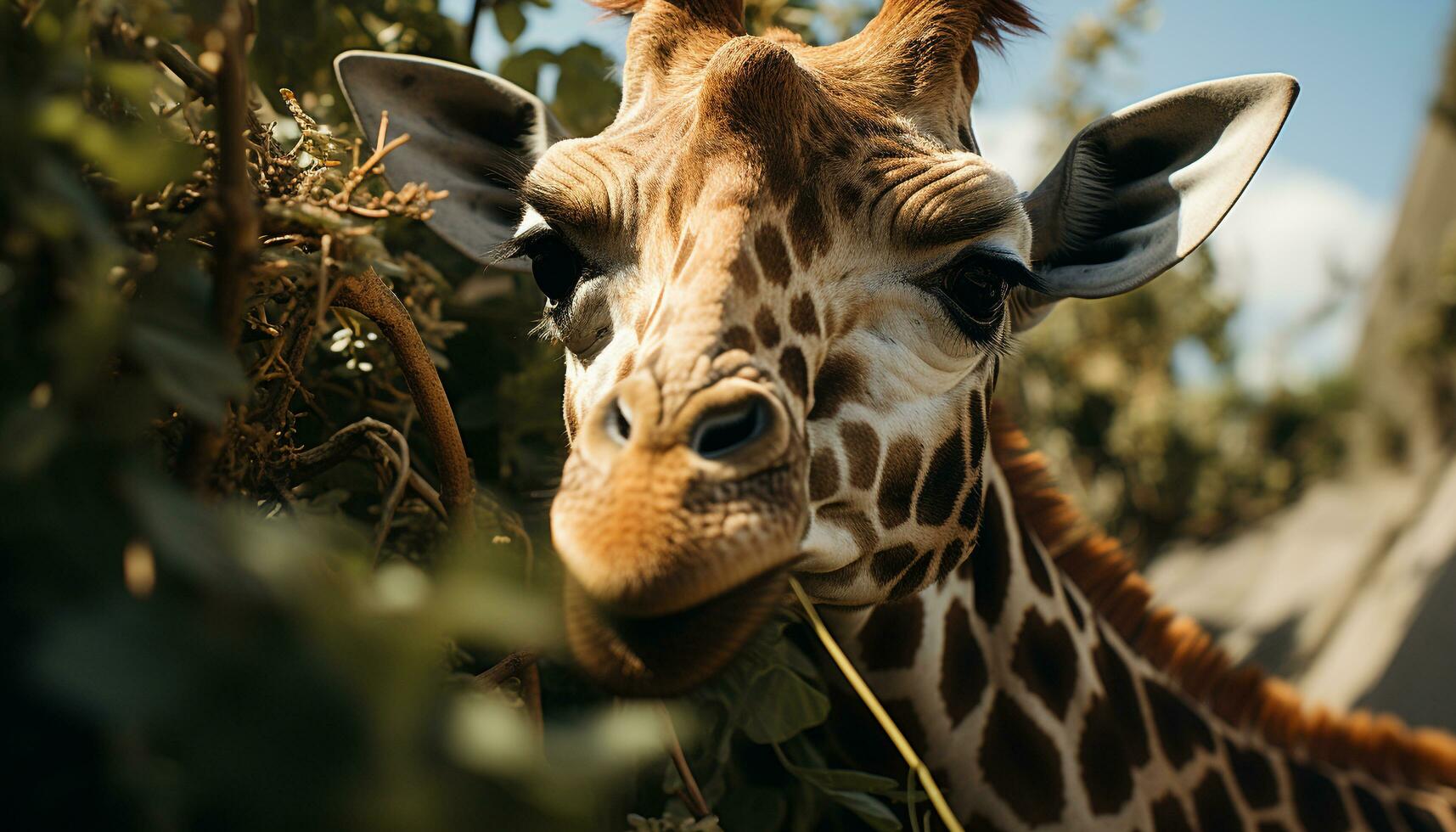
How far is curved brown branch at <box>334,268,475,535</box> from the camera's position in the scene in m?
1.27

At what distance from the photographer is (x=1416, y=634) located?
7.12 metres

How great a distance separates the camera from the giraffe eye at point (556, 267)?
1.82 m

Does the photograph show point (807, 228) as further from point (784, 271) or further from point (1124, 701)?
point (1124, 701)

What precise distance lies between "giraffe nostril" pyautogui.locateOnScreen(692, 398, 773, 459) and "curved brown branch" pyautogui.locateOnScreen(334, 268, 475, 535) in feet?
1.05

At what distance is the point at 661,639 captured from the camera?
48.4 inches

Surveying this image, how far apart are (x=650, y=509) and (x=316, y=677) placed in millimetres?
561

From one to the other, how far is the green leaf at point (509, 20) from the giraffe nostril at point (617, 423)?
5.37 feet

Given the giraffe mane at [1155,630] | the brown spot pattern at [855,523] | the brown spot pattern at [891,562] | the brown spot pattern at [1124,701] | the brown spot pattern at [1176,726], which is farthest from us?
the giraffe mane at [1155,630]

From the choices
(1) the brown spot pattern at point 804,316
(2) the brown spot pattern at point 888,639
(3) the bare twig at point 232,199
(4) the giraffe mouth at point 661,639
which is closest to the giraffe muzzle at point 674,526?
(4) the giraffe mouth at point 661,639

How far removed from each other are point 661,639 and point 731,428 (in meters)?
0.29

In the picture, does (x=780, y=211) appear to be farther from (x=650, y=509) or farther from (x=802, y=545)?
(x=650, y=509)

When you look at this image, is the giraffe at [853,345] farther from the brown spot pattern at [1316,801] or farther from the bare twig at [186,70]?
the bare twig at [186,70]

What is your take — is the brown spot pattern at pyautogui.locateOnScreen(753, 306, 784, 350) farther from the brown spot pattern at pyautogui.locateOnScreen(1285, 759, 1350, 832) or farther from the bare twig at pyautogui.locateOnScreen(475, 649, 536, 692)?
the brown spot pattern at pyautogui.locateOnScreen(1285, 759, 1350, 832)

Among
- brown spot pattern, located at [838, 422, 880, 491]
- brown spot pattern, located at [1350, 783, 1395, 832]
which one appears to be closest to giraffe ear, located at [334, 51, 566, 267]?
brown spot pattern, located at [838, 422, 880, 491]
